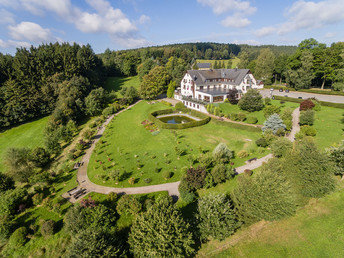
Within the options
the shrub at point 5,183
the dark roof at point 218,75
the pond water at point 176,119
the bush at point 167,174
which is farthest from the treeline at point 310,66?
the shrub at point 5,183

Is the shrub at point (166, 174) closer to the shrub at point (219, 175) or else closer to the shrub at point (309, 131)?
the shrub at point (219, 175)

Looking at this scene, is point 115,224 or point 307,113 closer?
point 115,224

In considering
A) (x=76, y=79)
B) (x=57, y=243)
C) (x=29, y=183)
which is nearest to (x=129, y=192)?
(x=57, y=243)

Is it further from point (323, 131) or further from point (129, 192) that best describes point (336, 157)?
point (129, 192)

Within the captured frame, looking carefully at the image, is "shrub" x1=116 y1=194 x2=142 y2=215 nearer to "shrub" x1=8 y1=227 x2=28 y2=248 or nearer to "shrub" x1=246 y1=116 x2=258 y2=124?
"shrub" x1=8 y1=227 x2=28 y2=248

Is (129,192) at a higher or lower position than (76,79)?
lower

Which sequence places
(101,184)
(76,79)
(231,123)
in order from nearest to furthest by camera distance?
(101,184)
(231,123)
(76,79)

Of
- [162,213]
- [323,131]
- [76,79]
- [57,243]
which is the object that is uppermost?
[76,79]

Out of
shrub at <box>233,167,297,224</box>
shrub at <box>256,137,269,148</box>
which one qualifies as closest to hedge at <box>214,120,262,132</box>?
shrub at <box>256,137,269,148</box>
